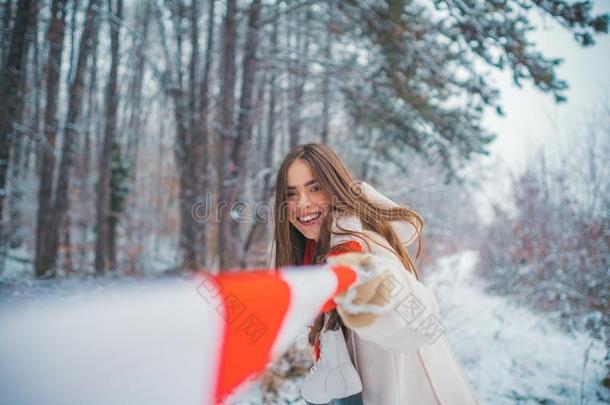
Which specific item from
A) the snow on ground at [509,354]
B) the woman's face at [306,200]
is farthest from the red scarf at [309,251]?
the snow on ground at [509,354]

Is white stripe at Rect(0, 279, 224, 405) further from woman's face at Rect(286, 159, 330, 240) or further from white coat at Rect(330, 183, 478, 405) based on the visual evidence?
woman's face at Rect(286, 159, 330, 240)

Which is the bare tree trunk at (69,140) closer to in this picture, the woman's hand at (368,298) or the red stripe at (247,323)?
the red stripe at (247,323)

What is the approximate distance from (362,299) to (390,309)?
3.3 inches

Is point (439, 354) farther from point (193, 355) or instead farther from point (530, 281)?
point (530, 281)

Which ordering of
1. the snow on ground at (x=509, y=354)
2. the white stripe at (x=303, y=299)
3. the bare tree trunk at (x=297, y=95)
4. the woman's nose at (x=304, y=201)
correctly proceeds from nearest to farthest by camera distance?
1. the white stripe at (x=303, y=299)
2. the woman's nose at (x=304, y=201)
3. the snow on ground at (x=509, y=354)
4. the bare tree trunk at (x=297, y=95)

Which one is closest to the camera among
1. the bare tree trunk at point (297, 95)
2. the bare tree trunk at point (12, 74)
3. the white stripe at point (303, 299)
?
the white stripe at point (303, 299)

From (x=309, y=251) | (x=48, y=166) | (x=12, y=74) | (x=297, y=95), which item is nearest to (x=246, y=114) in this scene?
(x=12, y=74)

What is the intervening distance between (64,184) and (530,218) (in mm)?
11739

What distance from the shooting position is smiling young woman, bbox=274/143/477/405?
1.02 metres

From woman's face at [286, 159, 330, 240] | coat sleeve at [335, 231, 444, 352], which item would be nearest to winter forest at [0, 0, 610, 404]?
woman's face at [286, 159, 330, 240]

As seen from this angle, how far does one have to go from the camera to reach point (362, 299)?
0.98m

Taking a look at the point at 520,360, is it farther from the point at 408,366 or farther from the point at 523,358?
the point at 408,366

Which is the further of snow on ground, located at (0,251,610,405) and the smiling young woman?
snow on ground, located at (0,251,610,405)

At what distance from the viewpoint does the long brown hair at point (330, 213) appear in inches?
62.8
